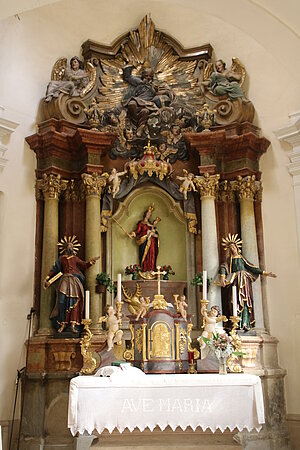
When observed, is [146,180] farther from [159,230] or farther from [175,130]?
[175,130]

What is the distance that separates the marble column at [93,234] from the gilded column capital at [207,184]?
72.4 inches

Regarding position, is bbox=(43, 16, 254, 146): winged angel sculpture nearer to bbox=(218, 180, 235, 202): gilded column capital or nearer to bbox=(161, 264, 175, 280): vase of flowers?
bbox=(218, 180, 235, 202): gilded column capital

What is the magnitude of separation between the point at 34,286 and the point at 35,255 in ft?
1.92

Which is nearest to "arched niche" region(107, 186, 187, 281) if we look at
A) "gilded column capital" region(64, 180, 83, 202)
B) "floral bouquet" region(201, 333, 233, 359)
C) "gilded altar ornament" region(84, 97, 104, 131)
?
"gilded column capital" region(64, 180, 83, 202)

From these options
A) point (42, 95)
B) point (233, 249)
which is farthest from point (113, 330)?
point (42, 95)

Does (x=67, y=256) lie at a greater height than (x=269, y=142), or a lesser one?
lesser

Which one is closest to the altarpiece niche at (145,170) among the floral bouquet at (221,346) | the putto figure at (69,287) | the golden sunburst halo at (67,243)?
the golden sunburst halo at (67,243)

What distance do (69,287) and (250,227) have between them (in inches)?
142

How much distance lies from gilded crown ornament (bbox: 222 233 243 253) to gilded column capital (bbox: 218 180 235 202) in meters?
0.77

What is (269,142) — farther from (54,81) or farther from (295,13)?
(295,13)

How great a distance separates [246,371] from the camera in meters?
9.59

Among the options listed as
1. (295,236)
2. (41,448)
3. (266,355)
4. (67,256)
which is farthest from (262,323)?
(41,448)

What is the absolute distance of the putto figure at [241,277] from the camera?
10062 mm

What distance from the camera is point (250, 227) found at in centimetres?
1068
